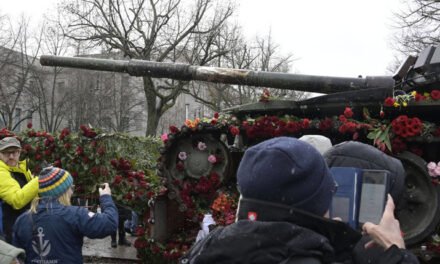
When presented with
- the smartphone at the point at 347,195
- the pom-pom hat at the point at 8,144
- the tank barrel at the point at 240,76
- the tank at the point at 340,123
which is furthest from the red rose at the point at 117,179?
the smartphone at the point at 347,195

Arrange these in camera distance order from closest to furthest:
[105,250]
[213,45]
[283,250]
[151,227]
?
[283,250], [151,227], [105,250], [213,45]

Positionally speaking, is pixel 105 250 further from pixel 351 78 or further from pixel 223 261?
pixel 223 261

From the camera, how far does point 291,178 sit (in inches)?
63.2

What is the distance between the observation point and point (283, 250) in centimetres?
154

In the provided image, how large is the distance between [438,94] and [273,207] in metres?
4.37

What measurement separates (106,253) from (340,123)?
5.14 m

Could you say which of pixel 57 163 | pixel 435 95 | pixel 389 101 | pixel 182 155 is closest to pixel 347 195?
pixel 389 101

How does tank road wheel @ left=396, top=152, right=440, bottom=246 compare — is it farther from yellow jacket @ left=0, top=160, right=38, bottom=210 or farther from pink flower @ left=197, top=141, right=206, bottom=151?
yellow jacket @ left=0, top=160, right=38, bottom=210

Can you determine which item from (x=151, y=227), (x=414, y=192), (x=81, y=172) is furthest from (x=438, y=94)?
(x=81, y=172)

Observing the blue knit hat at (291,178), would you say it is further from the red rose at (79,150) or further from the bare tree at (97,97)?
the bare tree at (97,97)

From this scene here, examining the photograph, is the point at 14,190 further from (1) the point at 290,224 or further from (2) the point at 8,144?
(1) the point at 290,224

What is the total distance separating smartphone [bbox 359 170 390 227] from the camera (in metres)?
1.94

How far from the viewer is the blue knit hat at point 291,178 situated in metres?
1.61

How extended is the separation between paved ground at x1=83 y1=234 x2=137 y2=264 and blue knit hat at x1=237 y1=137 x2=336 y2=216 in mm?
7218
